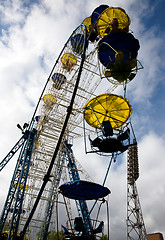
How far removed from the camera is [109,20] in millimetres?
11383

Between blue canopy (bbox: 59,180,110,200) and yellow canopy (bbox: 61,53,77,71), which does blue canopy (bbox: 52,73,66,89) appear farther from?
blue canopy (bbox: 59,180,110,200)

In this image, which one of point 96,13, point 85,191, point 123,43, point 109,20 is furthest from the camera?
point 96,13

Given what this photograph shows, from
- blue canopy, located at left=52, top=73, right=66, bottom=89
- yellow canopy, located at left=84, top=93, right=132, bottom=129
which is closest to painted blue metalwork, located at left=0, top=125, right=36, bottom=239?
blue canopy, located at left=52, top=73, right=66, bottom=89

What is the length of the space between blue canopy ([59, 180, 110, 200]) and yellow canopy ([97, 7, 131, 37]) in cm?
902

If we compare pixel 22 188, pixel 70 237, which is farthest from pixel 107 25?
pixel 22 188

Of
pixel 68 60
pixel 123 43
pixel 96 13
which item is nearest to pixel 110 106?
pixel 123 43

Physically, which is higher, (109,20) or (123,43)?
(109,20)

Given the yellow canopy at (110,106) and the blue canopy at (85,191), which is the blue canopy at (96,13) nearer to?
the yellow canopy at (110,106)

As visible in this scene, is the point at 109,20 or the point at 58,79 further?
the point at 58,79

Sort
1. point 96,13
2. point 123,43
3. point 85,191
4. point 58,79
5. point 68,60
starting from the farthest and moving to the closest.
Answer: point 58,79 < point 68,60 < point 96,13 < point 123,43 < point 85,191

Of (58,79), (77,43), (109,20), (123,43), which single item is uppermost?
(77,43)

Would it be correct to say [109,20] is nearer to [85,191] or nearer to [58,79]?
[58,79]

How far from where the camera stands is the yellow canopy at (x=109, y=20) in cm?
1138

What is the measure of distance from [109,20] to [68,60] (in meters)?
4.59
